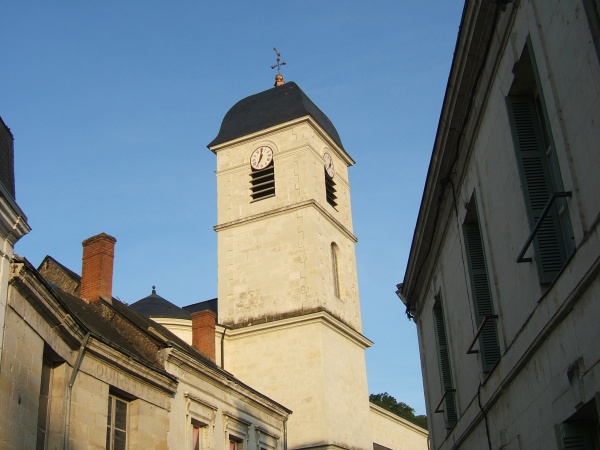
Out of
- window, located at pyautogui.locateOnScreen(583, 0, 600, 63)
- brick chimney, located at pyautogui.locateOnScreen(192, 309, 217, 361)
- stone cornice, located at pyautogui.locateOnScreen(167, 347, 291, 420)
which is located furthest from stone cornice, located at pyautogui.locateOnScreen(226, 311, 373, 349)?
window, located at pyautogui.locateOnScreen(583, 0, 600, 63)

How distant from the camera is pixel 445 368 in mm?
13883

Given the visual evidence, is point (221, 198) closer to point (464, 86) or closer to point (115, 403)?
point (115, 403)

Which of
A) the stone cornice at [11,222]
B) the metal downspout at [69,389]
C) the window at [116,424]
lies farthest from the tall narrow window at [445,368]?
the stone cornice at [11,222]

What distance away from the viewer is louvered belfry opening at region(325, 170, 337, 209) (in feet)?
124

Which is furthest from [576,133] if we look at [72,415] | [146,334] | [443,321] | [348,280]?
[348,280]

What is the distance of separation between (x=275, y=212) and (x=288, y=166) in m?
2.41

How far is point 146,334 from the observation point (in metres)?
18.6

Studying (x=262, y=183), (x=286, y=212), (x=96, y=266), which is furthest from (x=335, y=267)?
(x=96, y=266)

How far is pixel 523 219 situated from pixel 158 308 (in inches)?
1113

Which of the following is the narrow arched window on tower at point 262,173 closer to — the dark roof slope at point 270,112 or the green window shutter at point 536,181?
the dark roof slope at point 270,112

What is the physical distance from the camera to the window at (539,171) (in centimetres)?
751

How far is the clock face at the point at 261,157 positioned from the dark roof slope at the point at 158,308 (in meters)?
7.46

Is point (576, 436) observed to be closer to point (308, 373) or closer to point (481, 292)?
point (481, 292)

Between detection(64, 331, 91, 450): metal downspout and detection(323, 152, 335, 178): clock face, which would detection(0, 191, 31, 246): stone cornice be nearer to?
detection(64, 331, 91, 450): metal downspout
